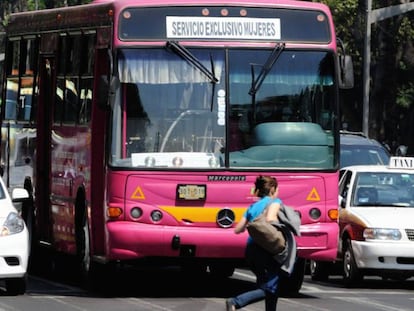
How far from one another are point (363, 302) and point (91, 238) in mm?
3196

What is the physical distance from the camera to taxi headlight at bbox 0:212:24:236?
15.7 metres

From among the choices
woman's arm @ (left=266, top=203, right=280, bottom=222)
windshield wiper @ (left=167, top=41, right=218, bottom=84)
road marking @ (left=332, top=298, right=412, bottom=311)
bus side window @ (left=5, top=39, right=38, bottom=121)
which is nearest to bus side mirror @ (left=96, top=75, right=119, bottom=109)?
windshield wiper @ (left=167, top=41, right=218, bottom=84)

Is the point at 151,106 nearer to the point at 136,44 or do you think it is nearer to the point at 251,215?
the point at 136,44

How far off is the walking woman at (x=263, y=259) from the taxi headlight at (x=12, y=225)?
12.3 feet

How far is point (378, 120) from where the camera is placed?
47.5 metres

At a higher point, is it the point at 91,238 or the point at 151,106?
the point at 151,106

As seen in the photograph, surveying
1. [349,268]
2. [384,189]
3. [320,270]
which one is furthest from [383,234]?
[320,270]

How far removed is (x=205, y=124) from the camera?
51.8ft

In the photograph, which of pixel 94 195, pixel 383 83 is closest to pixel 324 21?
pixel 94 195

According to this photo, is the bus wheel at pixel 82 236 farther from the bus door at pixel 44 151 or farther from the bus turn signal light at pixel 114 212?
the bus door at pixel 44 151

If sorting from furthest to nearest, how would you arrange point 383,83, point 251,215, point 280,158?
point 383,83 → point 280,158 → point 251,215

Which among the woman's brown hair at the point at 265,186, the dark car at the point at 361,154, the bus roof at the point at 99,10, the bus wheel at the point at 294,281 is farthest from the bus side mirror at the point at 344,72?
the dark car at the point at 361,154

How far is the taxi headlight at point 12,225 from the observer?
15.7m

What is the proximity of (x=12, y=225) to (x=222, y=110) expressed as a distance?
260cm
